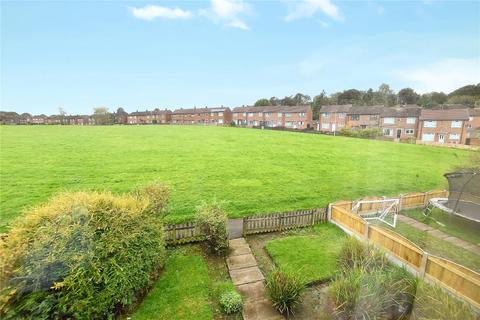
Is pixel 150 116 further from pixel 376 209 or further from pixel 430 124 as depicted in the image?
pixel 376 209

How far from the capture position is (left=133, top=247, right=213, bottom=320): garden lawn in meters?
5.09

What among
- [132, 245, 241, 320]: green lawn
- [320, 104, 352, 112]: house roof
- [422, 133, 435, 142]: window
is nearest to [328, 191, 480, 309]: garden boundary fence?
[132, 245, 241, 320]: green lawn

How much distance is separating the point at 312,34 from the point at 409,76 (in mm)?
3894

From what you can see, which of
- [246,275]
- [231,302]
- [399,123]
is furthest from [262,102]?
[231,302]

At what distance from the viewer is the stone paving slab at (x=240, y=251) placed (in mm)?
7465

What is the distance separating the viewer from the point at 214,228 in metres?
7.21

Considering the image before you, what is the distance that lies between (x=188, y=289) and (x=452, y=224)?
10304mm

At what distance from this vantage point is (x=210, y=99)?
92562 millimetres

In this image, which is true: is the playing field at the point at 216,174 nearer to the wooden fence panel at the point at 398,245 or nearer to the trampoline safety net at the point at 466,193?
the wooden fence panel at the point at 398,245

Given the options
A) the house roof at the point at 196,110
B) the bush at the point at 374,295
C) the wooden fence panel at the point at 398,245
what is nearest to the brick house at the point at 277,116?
the house roof at the point at 196,110

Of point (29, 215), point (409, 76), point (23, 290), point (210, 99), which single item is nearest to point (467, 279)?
point (409, 76)

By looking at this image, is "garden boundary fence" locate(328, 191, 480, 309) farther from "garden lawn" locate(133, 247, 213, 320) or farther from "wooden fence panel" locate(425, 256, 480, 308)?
"garden lawn" locate(133, 247, 213, 320)

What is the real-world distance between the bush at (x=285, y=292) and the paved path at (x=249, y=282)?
20 cm

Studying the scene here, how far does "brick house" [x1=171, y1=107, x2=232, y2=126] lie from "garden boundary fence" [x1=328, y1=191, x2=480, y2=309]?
75283 mm
